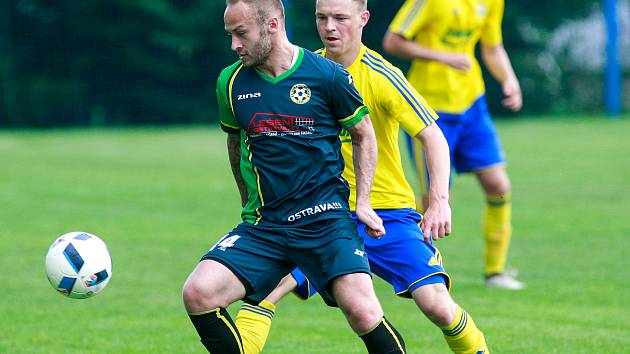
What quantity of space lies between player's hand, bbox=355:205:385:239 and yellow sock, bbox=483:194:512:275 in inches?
133

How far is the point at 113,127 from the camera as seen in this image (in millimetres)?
26906

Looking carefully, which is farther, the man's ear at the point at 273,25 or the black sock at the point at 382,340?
the man's ear at the point at 273,25

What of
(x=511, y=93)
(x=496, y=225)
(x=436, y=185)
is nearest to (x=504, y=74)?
(x=511, y=93)

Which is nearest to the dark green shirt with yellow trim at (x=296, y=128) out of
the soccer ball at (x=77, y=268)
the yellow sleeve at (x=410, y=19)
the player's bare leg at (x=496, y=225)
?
the soccer ball at (x=77, y=268)


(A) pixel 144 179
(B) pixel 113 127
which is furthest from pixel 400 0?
(A) pixel 144 179

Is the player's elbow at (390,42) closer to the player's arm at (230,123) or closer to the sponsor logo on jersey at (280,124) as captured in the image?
the player's arm at (230,123)

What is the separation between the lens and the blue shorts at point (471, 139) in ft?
25.8

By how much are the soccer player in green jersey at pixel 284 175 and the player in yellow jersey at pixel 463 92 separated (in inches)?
119

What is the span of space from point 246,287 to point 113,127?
22.7 meters

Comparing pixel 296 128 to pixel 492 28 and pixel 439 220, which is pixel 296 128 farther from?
pixel 492 28

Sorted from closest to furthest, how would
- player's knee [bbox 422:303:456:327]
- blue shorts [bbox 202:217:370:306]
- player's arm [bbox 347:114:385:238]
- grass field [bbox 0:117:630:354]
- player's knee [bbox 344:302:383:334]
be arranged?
player's knee [bbox 344:302:383:334], blue shorts [bbox 202:217:370:306], player's arm [bbox 347:114:385:238], player's knee [bbox 422:303:456:327], grass field [bbox 0:117:630:354]

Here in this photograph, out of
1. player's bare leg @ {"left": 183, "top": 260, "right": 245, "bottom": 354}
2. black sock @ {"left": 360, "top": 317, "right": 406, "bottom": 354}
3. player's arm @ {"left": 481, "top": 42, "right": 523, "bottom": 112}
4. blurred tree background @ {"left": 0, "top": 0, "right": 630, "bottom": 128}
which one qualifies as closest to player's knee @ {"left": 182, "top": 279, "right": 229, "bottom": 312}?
player's bare leg @ {"left": 183, "top": 260, "right": 245, "bottom": 354}

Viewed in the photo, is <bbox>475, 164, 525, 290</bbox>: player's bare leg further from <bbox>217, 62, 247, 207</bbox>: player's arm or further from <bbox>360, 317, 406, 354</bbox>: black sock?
→ <bbox>360, 317, 406, 354</bbox>: black sock

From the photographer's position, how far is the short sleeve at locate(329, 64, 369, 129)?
4805 millimetres
